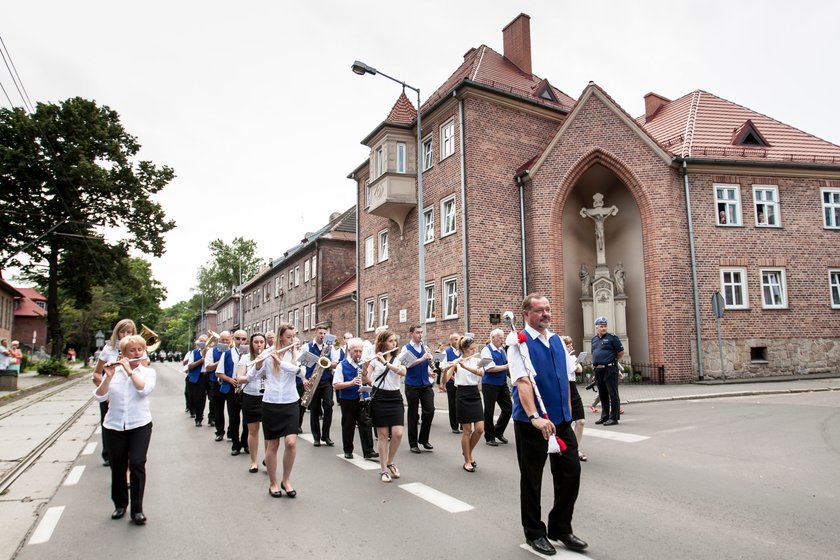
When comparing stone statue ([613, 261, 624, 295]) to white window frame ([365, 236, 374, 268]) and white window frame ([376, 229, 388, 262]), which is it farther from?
white window frame ([365, 236, 374, 268])

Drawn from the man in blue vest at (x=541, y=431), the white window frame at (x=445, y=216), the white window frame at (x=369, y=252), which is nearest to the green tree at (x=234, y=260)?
the white window frame at (x=369, y=252)

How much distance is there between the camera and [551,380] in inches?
186

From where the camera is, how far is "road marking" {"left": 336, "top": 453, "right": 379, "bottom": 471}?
26.4ft

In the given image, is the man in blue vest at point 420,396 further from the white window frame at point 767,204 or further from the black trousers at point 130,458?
the white window frame at point 767,204

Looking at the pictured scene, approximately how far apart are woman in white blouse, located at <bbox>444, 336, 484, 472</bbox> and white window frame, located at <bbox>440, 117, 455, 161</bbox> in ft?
49.2

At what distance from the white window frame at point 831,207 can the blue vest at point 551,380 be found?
23199 millimetres

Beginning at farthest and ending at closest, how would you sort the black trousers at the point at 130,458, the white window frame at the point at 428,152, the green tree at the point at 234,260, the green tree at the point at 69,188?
the green tree at the point at 234,260, the green tree at the point at 69,188, the white window frame at the point at 428,152, the black trousers at the point at 130,458

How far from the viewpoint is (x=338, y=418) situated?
13891mm

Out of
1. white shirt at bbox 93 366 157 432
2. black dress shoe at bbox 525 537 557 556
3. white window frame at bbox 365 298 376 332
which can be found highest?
white window frame at bbox 365 298 376 332

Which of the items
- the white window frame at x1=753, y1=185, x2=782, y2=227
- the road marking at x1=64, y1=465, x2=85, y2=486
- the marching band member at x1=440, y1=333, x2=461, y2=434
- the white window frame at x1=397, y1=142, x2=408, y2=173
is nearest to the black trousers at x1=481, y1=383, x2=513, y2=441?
the marching band member at x1=440, y1=333, x2=461, y2=434

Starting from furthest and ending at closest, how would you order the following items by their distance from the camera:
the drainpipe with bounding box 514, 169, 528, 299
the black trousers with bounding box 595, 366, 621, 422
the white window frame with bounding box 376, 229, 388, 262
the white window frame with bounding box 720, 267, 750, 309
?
the white window frame with bounding box 376, 229, 388, 262 < the drainpipe with bounding box 514, 169, 528, 299 < the white window frame with bounding box 720, 267, 750, 309 < the black trousers with bounding box 595, 366, 621, 422

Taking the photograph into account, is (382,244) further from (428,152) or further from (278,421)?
(278,421)

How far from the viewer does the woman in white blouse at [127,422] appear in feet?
18.5

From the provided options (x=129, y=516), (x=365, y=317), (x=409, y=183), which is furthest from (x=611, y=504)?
(x=365, y=317)
